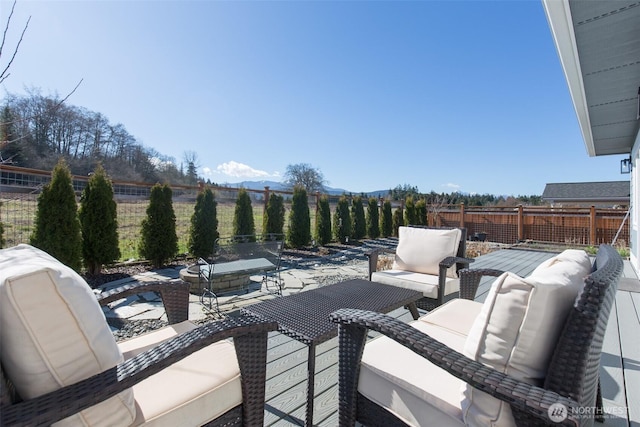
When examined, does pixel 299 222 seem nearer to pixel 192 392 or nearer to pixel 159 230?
pixel 159 230

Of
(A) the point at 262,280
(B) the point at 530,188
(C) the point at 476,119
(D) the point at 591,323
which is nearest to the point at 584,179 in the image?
(B) the point at 530,188

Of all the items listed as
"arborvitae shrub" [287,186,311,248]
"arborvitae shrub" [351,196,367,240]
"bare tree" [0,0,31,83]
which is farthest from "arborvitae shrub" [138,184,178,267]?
"arborvitae shrub" [351,196,367,240]

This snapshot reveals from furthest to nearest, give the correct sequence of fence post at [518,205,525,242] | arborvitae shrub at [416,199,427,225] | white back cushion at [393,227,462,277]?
arborvitae shrub at [416,199,427,225], fence post at [518,205,525,242], white back cushion at [393,227,462,277]

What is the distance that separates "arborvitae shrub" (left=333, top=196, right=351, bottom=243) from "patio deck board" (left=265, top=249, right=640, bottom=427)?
21.4ft

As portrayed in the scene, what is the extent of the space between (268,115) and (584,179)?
92.5 feet

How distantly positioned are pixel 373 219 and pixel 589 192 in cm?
2160

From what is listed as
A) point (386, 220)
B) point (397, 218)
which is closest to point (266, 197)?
point (386, 220)

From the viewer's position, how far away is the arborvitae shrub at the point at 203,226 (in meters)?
6.21

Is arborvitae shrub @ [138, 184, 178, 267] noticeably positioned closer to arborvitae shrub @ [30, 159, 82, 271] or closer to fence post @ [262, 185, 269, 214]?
arborvitae shrub @ [30, 159, 82, 271]

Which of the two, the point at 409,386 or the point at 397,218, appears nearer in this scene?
the point at 409,386

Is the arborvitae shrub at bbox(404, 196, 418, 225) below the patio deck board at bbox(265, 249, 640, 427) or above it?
above

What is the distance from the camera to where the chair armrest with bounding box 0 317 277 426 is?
0.76 m

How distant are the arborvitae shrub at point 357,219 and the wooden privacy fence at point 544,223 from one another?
457cm

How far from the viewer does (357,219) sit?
10.1 metres
